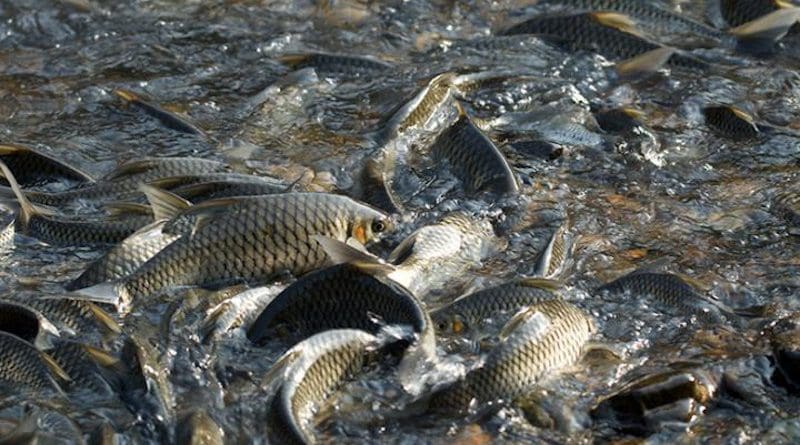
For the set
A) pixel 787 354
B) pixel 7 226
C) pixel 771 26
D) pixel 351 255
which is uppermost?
pixel 771 26

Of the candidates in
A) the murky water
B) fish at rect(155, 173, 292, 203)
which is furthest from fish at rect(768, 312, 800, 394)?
fish at rect(155, 173, 292, 203)

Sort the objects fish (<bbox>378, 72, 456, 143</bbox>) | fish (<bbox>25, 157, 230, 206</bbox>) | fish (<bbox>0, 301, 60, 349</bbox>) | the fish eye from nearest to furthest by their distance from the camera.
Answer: fish (<bbox>0, 301, 60, 349</bbox>), the fish eye, fish (<bbox>25, 157, 230, 206</bbox>), fish (<bbox>378, 72, 456, 143</bbox>)

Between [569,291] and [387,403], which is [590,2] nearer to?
[569,291]

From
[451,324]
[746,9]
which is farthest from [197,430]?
[746,9]

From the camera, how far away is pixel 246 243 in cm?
447

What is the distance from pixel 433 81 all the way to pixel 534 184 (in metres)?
0.90

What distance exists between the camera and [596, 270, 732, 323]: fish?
14.4 feet

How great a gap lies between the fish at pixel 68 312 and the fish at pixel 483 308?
3.56ft

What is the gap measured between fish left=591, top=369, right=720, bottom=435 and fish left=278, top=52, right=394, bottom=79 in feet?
9.78

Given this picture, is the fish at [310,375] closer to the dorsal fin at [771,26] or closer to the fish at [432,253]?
the fish at [432,253]

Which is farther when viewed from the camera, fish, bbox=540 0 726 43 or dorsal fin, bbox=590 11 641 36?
fish, bbox=540 0 726 43

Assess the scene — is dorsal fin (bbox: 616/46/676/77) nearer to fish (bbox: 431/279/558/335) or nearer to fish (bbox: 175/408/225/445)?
fish (bbox: 431/279/558/335)

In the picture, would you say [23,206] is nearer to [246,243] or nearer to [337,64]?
[246,243]

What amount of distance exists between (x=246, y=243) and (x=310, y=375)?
0.81 meters
